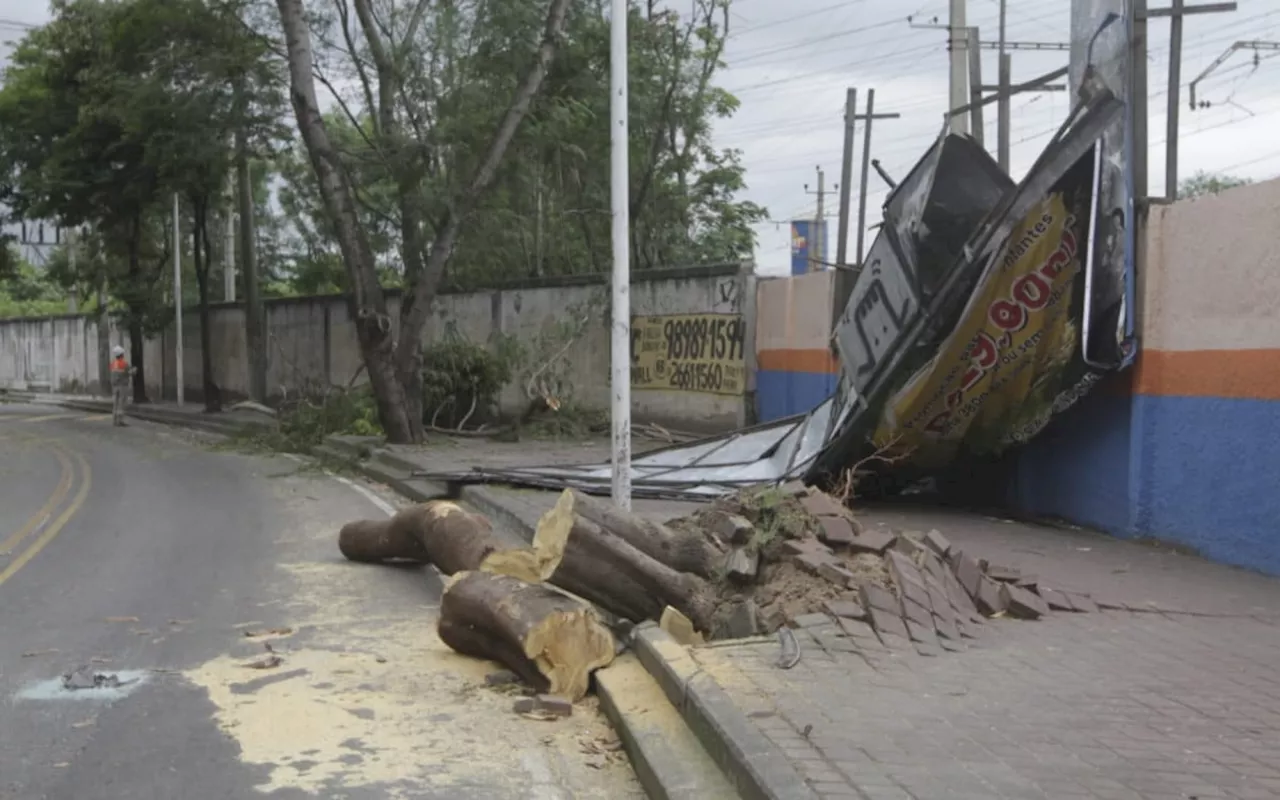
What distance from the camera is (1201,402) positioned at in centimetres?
990

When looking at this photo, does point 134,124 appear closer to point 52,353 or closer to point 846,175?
point 846,175

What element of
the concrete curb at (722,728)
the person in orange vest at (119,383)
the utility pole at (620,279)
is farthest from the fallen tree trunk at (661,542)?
the person in orange vest at (119,383)

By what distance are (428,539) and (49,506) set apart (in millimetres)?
7355

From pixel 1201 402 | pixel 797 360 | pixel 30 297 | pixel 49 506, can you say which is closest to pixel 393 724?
pixel 1201 402

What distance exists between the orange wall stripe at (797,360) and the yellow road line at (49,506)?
9673mm

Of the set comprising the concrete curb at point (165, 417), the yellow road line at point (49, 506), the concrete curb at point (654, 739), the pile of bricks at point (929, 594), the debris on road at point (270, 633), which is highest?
the pile of bricks at point (929, 594)

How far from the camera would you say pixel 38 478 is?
17969mm

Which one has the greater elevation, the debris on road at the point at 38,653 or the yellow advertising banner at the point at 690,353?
the yellow advertising banner at the point at 690,353

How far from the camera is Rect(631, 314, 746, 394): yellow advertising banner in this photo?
68.2 ft

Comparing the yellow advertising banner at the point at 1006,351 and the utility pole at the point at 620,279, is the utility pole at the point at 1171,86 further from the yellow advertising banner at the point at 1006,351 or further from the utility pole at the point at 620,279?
the utility pole at the point at 620,279

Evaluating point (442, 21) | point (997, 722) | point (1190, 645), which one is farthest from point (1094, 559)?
point (442, 21)

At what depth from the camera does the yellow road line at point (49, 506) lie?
39.2ft

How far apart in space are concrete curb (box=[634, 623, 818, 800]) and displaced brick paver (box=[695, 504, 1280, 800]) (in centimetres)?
9

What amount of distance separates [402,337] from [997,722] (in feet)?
55.1
